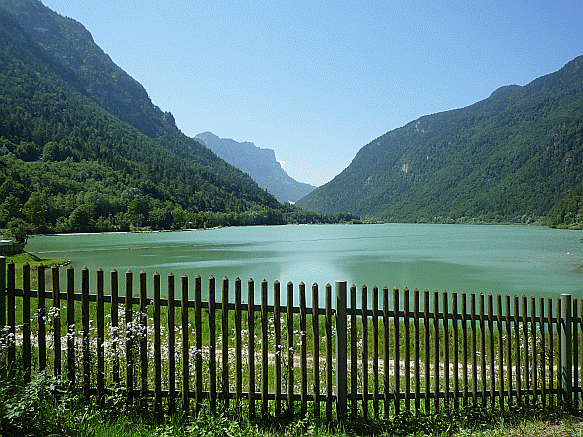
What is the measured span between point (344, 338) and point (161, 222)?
5223 inches

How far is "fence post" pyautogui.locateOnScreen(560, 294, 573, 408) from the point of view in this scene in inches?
240

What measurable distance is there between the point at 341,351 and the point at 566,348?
3398mm

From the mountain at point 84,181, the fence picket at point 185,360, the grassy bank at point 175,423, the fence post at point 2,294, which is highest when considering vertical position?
the mountain at point 84,181

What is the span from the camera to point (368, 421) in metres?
4.75

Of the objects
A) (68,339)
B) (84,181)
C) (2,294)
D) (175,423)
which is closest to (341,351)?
(175,423)

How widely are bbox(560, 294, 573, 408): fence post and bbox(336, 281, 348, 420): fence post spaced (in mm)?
3300

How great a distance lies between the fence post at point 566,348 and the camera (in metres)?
6.09

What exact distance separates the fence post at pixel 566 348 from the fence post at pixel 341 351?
330cm

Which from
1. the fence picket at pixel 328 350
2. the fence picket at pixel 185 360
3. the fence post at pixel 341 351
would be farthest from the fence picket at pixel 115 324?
the fence post at pixel 341 351

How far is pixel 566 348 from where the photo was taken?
6.11 m

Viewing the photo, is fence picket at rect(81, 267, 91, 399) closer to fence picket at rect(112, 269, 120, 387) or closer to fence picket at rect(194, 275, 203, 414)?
fence picket at rect(112, 269, 120, 387)

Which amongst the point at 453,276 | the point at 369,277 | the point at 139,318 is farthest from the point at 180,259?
the point at 139,318

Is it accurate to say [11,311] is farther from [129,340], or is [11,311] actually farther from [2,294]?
[129,340]

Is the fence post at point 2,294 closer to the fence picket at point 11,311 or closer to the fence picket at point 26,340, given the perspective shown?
the fence picket at point 11,311
